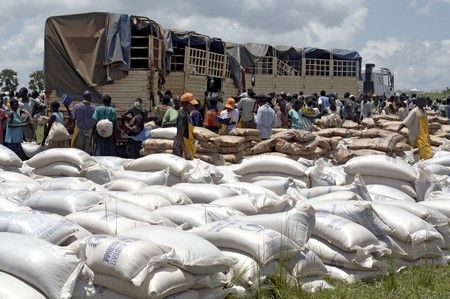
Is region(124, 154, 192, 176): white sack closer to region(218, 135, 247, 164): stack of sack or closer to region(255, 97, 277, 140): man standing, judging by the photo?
region(218, 135, 247, 164): stack of sack

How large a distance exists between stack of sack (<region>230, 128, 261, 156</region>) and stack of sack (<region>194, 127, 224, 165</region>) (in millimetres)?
501

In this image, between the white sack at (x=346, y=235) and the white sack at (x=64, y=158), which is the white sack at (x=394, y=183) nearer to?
the white sack at (x=346, y=235)

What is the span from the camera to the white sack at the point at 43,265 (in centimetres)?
332

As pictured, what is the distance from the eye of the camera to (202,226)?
4.62 meters

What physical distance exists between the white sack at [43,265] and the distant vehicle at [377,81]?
26.6 metres

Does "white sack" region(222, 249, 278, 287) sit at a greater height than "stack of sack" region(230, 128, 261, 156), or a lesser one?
lesser

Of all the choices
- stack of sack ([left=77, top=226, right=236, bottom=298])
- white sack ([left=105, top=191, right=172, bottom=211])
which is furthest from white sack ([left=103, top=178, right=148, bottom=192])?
stack of sack ([left=77, top=226, right=236, bottom=298])

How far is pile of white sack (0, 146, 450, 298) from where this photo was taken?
11.8 ft

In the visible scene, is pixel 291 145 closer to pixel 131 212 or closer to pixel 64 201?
pixel 64 201

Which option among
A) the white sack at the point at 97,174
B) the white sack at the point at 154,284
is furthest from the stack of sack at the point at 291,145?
the white sack at the point at 154,284

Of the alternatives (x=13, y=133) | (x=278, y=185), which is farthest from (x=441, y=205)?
(x=13, y=133)

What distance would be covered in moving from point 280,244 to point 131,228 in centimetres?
89

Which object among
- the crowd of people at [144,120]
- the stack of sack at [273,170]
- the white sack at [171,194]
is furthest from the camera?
the crowd of people at [144,120]

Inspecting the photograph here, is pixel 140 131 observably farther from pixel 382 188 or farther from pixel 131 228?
pixel 131 228
